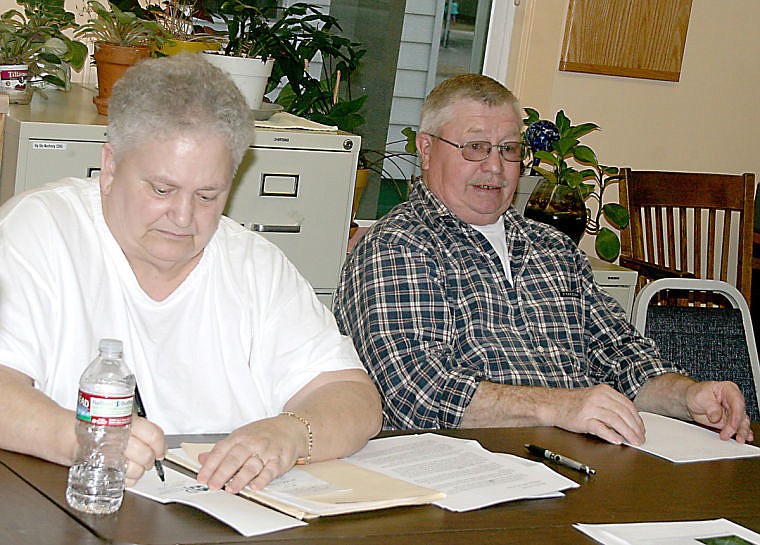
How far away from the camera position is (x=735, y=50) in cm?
454

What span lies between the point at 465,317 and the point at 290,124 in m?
0.94

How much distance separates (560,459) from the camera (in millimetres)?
1743

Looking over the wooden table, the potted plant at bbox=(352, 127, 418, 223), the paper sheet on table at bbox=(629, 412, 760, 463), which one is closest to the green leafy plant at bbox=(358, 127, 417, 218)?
the potted plant at bbox=(352, 127, 418, 223)

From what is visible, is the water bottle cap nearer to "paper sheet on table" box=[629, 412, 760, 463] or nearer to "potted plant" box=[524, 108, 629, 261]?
"paper sheet on table" box=[629, 412, 760, 463]

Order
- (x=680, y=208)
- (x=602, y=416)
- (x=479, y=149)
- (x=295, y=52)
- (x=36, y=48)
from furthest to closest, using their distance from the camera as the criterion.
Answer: (x=680, y=208) < (x=295, y=52) < (x=36, y=48) < (x=479, y=149) < (x=602, y=416)

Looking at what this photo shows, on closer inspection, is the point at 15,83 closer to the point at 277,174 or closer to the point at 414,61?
the point at 277,174

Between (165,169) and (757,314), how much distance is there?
3.51m

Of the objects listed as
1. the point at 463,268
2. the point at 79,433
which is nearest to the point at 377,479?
the point at 79,433

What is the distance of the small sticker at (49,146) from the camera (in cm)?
263

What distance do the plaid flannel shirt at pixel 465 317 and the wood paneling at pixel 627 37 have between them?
5.57 feet

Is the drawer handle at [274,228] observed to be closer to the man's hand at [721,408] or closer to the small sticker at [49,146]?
the small sticker at [49,146]

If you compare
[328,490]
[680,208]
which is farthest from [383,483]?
[680,208]

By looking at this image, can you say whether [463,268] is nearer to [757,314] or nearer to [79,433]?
[79,433]

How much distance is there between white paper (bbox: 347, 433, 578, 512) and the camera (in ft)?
4.95
